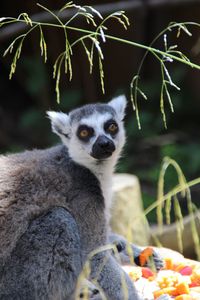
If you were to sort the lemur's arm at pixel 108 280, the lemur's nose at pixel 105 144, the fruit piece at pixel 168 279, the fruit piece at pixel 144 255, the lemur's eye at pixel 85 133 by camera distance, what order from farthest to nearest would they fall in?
1. the lemur's eye at pixel 85 133
2. the fruit piece at pixel 144 255
3. the lemur's nose at pixel 105 144
4. the fruit piece at pixel 168 279
5. the lemur's arm at pixel 108 280

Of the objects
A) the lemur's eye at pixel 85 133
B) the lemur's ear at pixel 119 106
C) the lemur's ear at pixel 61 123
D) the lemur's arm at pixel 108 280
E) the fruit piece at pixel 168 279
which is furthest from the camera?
the lemur's ear at pixel 119 106

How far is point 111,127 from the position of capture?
5402 mm

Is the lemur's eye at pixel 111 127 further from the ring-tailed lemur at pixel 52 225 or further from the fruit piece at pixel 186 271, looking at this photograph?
the fruit piece at pixel 186 271

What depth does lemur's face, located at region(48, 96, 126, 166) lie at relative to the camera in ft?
17.0

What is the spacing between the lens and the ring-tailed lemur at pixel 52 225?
4422 millimetres

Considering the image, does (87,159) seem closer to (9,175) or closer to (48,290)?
(9,175)

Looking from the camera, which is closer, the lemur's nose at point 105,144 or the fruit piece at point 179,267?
the lemur's nose at point 105,144

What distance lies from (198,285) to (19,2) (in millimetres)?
8581

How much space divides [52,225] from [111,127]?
1.24 m

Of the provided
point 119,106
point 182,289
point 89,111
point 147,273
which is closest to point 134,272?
point 147,273

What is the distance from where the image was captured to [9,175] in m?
4.72

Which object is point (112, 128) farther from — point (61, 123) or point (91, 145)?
point (61, 123)

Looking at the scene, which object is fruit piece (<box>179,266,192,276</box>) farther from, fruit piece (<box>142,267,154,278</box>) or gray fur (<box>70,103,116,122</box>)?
gray fur (<box>70,103,116,122</box>)

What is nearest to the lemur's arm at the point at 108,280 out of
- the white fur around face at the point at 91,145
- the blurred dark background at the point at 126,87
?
the white fur around face at the point at 91,145
